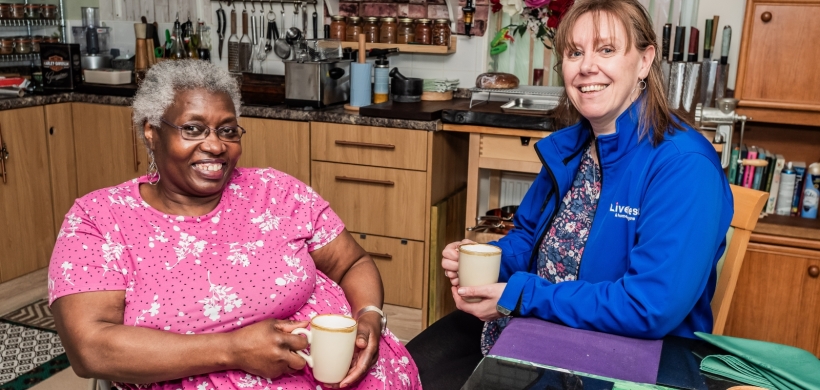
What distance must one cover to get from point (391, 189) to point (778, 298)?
1576 mm

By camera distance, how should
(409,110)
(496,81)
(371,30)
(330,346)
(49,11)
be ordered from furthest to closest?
(49,11) → (371,30) → (496,81) → (409,110) → (330,346)

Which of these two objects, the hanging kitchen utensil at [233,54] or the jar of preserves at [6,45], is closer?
the jar of preserves at [6,45]

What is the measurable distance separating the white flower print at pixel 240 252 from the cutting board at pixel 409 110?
162 cm

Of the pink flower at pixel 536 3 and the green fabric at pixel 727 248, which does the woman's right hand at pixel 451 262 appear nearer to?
the green fabric at pixel 727 248

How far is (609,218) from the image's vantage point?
150 cm

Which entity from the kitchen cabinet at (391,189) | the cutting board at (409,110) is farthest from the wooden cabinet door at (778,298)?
the cutting board at (409,110)

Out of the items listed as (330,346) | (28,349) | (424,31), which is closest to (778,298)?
(424,31)

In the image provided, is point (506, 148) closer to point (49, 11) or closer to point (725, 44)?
point (725, 44)

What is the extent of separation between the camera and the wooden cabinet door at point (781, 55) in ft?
8.89

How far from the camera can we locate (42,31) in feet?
13.9

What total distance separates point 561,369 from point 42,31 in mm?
4040

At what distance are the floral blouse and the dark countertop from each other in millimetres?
1512

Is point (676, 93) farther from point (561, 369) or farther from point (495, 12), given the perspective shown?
point (561, 369)

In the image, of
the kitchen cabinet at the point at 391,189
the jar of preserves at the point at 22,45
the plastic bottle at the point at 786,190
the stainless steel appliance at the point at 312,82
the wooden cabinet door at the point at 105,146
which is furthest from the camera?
the jar of preserves at the point at 22,45
